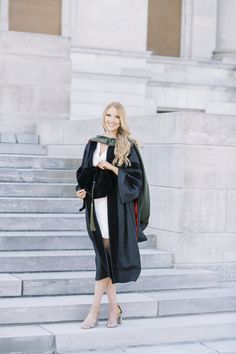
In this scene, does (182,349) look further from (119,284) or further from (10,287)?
(10,287)

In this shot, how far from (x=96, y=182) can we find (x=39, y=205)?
2.84m

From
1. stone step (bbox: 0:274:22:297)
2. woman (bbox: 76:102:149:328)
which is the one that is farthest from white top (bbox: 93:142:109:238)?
stone step (bbox: 0:274:22:297)

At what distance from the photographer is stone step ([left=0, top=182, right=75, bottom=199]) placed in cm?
1057

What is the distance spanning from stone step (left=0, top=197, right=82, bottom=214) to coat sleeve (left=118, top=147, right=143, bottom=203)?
9.33ft

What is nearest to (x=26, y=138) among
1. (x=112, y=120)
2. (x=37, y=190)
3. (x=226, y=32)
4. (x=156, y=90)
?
(x=37, y=190)

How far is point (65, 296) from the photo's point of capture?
837cm

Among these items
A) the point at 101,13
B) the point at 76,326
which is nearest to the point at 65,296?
the point at 76,326

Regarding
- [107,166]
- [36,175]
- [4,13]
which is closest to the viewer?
[107,166]

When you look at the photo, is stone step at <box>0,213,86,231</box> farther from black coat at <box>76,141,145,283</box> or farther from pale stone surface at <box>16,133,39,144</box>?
pale stone surface at <box>16,133,39,144</box>

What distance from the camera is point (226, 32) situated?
23750 millimetres

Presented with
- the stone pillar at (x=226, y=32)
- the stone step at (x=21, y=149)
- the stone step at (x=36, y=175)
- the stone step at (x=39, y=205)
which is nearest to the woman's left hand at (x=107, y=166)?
the stone step at (x=39, y=205)

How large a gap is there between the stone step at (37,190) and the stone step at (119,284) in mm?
2072

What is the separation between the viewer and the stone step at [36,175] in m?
11.0

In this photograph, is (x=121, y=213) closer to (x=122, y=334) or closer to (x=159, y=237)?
(x=122, y=334)
